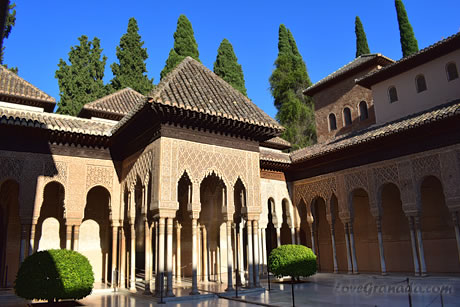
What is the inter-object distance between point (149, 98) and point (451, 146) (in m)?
9.33

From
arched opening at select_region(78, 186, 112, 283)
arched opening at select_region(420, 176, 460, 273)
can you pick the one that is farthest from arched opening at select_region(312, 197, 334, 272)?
arched opening at select_region(78, 186, 112, 283)

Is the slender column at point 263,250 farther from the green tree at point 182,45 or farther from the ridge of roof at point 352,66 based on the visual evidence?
the green tree at point 182,45

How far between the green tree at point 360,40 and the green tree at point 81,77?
64.5 feet

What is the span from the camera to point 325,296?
9484 mm

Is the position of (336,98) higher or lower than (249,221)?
higher

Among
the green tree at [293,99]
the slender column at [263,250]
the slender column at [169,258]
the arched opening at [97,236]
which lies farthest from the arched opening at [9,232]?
the green tree at [293,99]

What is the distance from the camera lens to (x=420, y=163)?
12.3m

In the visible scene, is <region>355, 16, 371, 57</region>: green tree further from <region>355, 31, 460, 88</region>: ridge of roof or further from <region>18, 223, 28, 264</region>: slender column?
<region>18, 223, 28, 264</region>: slender column

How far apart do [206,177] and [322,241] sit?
8.55 m

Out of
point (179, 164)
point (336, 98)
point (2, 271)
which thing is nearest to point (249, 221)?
point (179, 164)

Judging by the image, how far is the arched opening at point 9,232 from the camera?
12.4 metres

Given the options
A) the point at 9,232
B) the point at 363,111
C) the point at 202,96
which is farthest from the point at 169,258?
the point at 363,111

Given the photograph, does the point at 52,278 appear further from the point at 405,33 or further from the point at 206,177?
the point at 405,33

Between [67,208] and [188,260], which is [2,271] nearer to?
[67,208]
